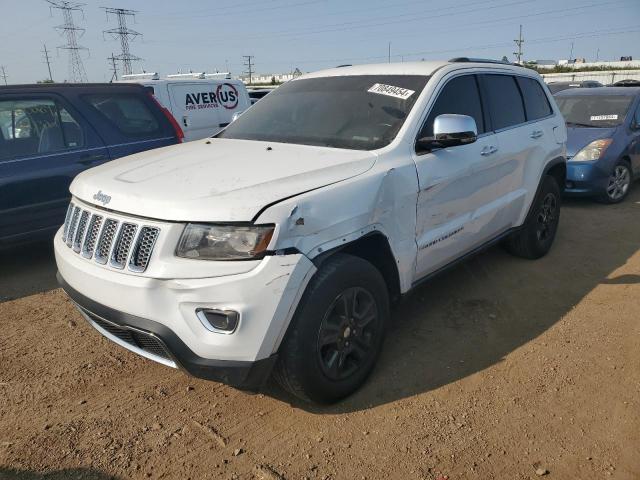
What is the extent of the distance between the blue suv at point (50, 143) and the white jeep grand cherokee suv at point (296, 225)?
188 cm

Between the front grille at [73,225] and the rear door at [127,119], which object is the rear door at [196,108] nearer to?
the rear door at [127,119]

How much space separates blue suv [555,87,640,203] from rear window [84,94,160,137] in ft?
18.2

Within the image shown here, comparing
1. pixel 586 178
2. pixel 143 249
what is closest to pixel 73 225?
pixel 143 249

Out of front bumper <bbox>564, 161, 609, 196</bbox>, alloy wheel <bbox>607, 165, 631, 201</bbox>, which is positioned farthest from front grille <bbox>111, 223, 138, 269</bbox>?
alloy wheel <bbox>607, 165, 631, 201</bbox>

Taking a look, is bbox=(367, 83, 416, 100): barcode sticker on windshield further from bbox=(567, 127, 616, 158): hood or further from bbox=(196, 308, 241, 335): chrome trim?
bbox=(567, 127, 616, 158): hood

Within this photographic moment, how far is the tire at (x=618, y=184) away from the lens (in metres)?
7.20

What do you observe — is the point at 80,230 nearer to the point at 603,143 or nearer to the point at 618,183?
the point at 603,143

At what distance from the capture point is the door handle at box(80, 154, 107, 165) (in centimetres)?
499

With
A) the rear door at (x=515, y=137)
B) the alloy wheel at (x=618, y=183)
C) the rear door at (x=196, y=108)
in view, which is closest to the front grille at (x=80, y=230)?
the rear door at (x=515, y=137)

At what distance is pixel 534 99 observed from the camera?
4.82 m

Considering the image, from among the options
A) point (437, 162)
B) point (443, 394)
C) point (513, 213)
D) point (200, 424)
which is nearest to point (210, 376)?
point (200, 424)

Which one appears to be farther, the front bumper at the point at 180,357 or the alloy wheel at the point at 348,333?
the alloy wheel at the point at 348,333

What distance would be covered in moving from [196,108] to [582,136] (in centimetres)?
551

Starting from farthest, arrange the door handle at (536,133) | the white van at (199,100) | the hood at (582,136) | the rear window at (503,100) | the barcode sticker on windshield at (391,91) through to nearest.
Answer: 1. the hood at (582,136)
2. the white van at (199,100)
3. the door handle at (536,133)
4. the rear window at (503,100)
5. the barcode sticker on windshield at (391,91)
